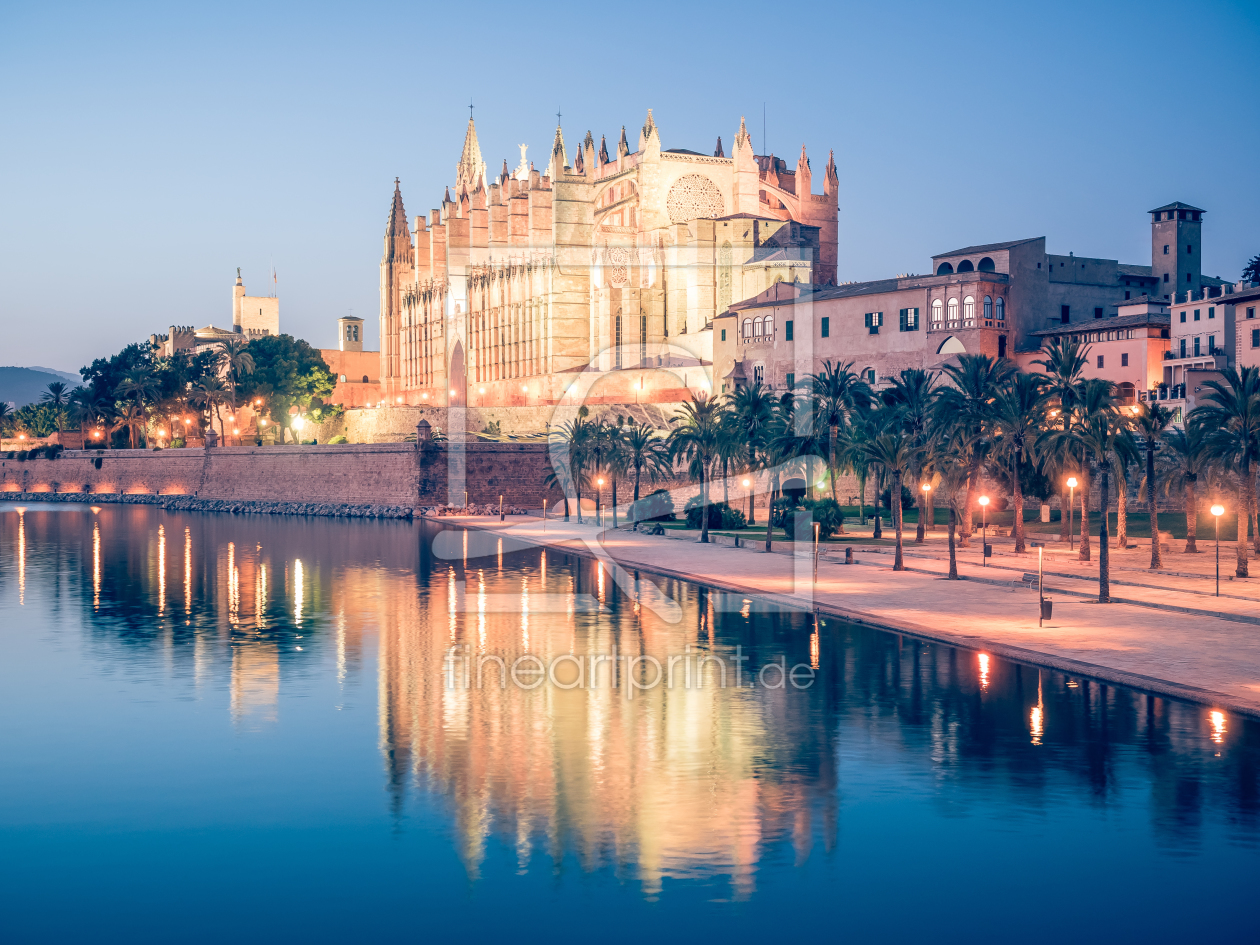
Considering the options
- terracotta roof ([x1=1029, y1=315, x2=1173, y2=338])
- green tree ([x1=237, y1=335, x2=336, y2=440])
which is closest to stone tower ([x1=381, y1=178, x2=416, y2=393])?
green tree ([x1=237, y1=335, x2=336, y2=440])

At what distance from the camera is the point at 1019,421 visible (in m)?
38.1

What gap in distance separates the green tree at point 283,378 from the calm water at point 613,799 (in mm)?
76003

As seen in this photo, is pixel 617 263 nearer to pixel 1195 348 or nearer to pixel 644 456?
pixel 644 456

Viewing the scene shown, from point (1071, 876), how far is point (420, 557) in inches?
1415

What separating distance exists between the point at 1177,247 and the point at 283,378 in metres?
68.6

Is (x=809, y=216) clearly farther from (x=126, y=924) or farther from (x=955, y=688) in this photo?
(x=126, y=924)

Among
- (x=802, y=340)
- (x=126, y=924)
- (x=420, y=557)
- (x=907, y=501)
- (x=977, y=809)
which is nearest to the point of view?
(x=126, y=924)

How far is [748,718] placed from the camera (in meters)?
17.7

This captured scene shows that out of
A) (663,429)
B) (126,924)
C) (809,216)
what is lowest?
(126,924)

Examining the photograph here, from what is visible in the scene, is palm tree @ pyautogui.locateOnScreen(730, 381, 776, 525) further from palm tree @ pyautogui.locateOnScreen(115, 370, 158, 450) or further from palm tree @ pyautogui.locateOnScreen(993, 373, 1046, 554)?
palm tree @ pyautogui.locateOnScreen(115, 370, 158, 450)

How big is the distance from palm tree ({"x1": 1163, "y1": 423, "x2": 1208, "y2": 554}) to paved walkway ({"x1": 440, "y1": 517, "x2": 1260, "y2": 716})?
411 cm

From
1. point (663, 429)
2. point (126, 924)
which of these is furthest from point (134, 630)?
point (663, 429)

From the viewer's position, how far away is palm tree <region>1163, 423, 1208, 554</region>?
33562mm

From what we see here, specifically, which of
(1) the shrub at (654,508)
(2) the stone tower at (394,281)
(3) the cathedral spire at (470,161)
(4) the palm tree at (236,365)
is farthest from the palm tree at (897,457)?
(3) the cathedral spire at (470,161)
